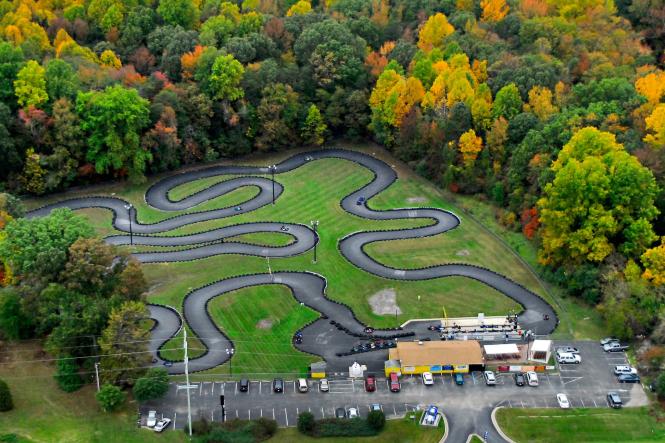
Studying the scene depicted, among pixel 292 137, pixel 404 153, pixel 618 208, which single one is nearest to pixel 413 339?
pixel 618 208

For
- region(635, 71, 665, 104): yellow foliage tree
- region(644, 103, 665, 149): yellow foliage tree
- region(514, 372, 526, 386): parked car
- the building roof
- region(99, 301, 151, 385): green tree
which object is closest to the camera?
region(99, 301, 151, 385): green tree

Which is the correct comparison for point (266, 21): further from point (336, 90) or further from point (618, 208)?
point (618, 208)

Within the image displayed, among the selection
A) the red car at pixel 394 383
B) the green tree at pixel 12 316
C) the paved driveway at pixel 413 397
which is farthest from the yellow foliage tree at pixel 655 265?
the green tree at pixel 12 316

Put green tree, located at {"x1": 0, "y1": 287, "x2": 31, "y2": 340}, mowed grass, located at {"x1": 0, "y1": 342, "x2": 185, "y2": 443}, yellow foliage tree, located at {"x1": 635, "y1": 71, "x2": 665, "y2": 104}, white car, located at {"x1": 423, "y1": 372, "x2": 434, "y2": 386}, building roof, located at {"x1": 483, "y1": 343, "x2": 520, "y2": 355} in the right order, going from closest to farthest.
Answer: mowed grass, located at {"x1": 0, "y1": 342, "x2": 185, "y2": 443}
white car, located at {"x1": 423, "y1": 372, "x2": 434, "y2": 386}
green tree, located at {"x1": 0, "y1": 287, "x2": 31, "y2": 340}
building roof, located at {"x1": 483, "y1": 343, "x2": 520, "y2": 355}
yellow foliage tree, located at {"x1": 635, "y1": 71, "x2": 665, "y2": 104}

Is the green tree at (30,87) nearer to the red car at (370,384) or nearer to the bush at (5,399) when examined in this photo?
the bush at (5,399)

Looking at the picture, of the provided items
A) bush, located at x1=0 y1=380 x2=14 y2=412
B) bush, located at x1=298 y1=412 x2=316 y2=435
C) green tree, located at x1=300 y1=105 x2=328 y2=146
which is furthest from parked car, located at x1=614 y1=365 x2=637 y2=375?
green tree, located at x1=300 y1=105 x2=328 y2=146

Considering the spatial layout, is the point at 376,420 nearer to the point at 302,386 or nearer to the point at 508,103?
the point at 302,386

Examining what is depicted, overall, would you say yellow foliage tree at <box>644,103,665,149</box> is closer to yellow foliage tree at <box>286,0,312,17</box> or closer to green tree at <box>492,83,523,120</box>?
green tree at <box>492,83,523,120</box>
